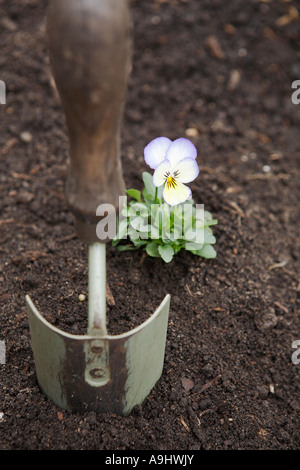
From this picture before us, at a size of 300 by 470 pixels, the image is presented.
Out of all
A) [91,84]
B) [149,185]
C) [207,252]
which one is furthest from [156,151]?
[91,84]

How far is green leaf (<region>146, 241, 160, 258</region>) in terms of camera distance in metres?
1.47

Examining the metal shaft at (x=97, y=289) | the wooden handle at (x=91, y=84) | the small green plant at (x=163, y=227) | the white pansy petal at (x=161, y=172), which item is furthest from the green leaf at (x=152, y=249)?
the wooden handle at (x=91, y=84)

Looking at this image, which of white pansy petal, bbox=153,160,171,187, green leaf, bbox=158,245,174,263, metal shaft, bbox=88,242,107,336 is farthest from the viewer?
green leaf, bbox=158,245,174,263

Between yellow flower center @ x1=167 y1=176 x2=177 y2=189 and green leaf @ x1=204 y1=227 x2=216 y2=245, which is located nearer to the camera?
yellow flower center @ x1=167 y1=176 x2=177 y2=189

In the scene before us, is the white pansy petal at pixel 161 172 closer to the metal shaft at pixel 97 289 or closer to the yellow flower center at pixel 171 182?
the yellow flower center at pixel 171 182

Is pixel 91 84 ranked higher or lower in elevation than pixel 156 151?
higher

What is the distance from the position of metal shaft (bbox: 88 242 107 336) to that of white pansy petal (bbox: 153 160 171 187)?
0.80ft

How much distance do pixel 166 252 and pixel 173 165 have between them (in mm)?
242

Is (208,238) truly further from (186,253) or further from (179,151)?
(179,151)

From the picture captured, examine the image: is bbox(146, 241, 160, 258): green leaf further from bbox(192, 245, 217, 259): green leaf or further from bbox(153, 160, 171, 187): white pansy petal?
bbox(153, 160, 171, 187): white pansy petal

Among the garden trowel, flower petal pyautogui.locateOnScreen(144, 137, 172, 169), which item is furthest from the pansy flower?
the garden trowel

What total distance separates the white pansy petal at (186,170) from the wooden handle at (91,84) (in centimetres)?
31

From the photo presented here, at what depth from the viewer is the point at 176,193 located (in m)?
1.34
